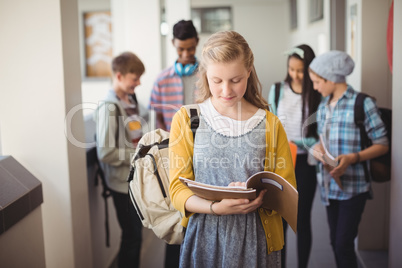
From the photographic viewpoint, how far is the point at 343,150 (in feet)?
7.43

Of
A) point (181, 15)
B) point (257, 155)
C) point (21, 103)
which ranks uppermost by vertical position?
point (181, 15)

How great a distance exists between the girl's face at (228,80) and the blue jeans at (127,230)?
1.30m

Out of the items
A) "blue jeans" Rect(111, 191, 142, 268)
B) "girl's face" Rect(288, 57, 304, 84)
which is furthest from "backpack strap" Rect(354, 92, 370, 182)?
"blue jeans" Rect(111, 191, 142, 268)

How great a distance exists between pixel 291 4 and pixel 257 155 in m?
6.86

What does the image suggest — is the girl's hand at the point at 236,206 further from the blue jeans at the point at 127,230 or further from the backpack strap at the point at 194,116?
the blue jeans at the point at 127,230

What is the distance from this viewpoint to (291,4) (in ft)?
25.1

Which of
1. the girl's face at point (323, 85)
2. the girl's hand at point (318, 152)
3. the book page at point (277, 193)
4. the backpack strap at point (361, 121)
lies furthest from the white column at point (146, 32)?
the book page at point (277, 193)

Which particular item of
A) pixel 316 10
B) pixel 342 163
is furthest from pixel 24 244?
pixel 316 10

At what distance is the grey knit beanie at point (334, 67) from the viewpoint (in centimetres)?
229

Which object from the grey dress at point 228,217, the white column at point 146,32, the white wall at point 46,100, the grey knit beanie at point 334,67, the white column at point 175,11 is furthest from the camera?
the white column at point 175,11

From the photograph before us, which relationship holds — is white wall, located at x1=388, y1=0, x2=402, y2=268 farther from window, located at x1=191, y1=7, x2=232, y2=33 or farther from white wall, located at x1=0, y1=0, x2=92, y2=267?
window, located at x1=191, y1=7, x2=232, y2=33

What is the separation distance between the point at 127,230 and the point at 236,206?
1.39 metres

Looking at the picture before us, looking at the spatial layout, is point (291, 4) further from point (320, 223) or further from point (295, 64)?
point (295, 64)

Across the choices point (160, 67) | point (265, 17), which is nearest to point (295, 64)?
point (160, 67)
